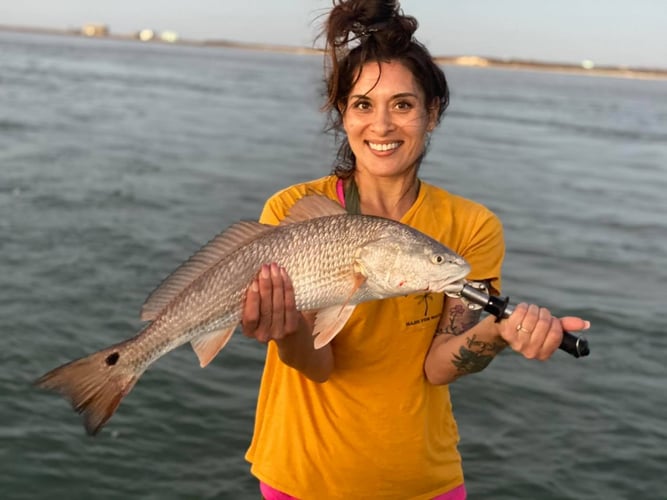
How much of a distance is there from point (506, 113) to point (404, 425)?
148 ft

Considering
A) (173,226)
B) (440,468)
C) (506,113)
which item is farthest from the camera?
A: (506,113)

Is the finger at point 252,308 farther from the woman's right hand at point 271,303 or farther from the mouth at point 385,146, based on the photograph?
the mouth at point 385,146

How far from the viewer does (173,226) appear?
13.9 meters

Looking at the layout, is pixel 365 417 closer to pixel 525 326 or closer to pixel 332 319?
pixel 332 319

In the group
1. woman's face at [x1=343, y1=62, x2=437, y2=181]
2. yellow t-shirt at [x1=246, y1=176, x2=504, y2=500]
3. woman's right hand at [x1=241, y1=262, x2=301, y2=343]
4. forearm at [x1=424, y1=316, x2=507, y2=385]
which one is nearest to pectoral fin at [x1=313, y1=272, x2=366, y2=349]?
woman's right hand at [x1=241, y1=262, x2=301, y2=343]

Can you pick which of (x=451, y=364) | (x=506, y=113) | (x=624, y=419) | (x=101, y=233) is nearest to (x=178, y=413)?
(x=624, y=419)

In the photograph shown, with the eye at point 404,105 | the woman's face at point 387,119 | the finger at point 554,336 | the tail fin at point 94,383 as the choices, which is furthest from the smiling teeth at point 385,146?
the tail fin at point 94,383

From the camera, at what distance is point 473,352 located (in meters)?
3.40

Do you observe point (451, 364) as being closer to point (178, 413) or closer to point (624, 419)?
point (178, 413)

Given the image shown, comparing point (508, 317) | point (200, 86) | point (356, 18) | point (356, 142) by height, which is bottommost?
point (200, 86)

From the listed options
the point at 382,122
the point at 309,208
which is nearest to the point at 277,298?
the point at 309,208

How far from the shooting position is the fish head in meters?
3.25

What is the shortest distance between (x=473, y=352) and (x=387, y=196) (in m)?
0.79

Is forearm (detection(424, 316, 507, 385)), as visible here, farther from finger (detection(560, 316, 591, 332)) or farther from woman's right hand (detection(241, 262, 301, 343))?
woman's right hand (detection(241, 262, 301, 343))
